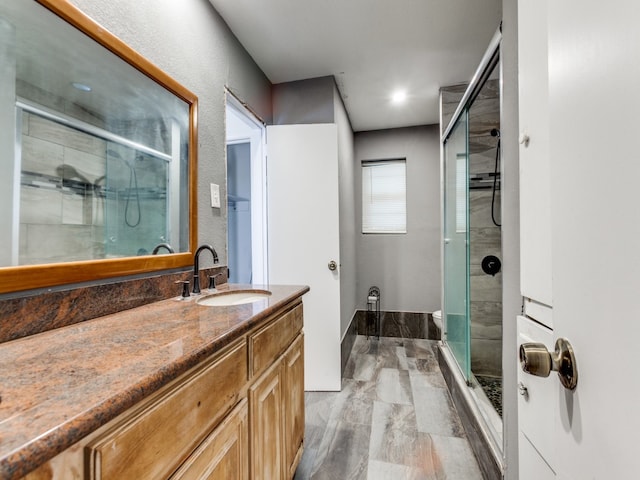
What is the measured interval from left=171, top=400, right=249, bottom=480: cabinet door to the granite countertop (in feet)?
0.74

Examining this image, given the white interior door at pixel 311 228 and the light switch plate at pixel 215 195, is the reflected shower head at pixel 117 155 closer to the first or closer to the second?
the light switch plate at pixel 215 195

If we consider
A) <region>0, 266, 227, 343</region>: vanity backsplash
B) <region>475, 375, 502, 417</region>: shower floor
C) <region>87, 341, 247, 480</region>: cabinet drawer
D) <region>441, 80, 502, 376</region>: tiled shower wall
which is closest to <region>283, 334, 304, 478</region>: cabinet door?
<region>87, 341, 247, 480</region>: cabinet drawer

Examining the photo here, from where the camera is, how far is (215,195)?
1.66 m

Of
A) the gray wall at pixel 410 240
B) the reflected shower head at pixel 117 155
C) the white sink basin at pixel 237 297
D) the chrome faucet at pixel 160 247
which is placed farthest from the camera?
the gray wall at pixel 410 240

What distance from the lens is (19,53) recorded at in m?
0.78

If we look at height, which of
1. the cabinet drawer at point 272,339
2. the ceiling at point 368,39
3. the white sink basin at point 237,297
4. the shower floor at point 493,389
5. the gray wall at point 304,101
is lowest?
the shower floor at point 493,389

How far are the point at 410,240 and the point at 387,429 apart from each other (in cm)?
219

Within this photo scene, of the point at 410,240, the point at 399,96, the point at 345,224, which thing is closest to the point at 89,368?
the point at 345,224

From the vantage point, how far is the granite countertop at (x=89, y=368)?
375 mm

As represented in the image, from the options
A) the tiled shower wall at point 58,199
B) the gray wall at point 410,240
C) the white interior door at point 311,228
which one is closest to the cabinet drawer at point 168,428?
the tiled shower wall at point 58,199

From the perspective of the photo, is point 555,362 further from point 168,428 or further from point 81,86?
point 81,86

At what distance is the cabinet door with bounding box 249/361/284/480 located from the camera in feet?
3.16

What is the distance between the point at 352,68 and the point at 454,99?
39.2 inches

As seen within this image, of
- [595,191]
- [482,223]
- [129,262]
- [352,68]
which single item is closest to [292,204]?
[352,68]
